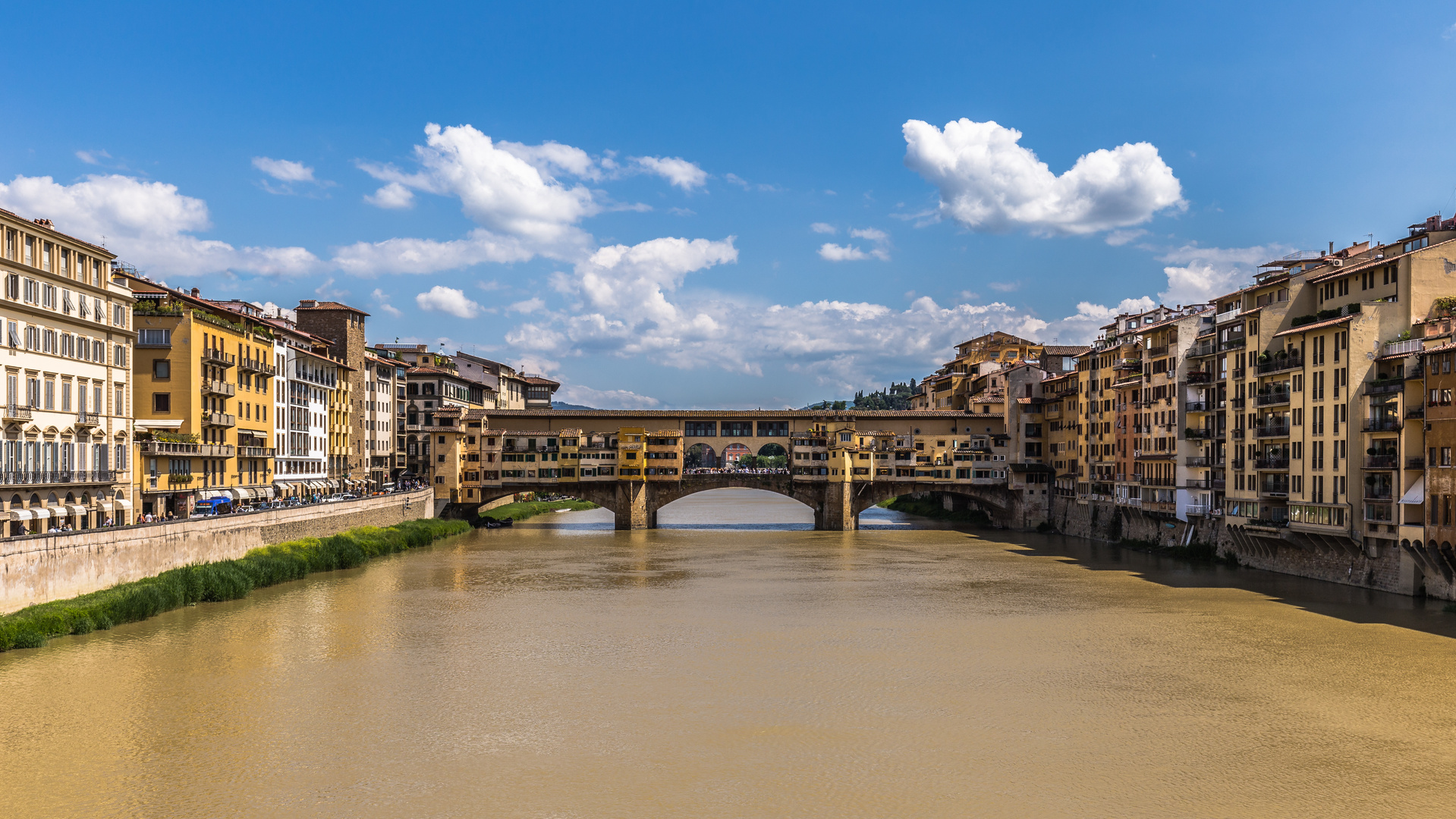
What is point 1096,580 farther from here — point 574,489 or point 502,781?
point 574,489

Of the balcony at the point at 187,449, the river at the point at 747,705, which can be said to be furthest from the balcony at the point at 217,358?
the river at the point at 747,705

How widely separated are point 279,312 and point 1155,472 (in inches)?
2186

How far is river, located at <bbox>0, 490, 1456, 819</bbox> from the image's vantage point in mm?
19500

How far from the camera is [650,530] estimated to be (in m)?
72.4

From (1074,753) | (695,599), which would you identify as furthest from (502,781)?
(695,599)

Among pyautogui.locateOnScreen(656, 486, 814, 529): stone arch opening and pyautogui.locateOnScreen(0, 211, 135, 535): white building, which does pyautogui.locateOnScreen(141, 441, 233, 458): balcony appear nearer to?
→ pyautogui.locateOnScreen(0, 211, 135, 535): white building

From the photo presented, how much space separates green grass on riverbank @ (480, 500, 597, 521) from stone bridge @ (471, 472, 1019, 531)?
5390 millimetres

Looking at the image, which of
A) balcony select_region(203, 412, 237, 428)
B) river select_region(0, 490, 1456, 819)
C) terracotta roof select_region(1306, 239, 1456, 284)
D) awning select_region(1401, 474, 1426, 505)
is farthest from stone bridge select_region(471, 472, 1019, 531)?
awning select_region(1401, 474, 1426, 505)

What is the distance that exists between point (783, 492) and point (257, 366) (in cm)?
3335

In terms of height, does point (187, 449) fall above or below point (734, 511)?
above

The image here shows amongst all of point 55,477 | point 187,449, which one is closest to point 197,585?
point 55,477

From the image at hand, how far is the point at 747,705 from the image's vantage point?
83.0 feet

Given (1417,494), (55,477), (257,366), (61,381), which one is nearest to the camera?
(1417,494)

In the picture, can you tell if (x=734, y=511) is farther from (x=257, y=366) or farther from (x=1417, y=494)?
(x=1417, y=494)
